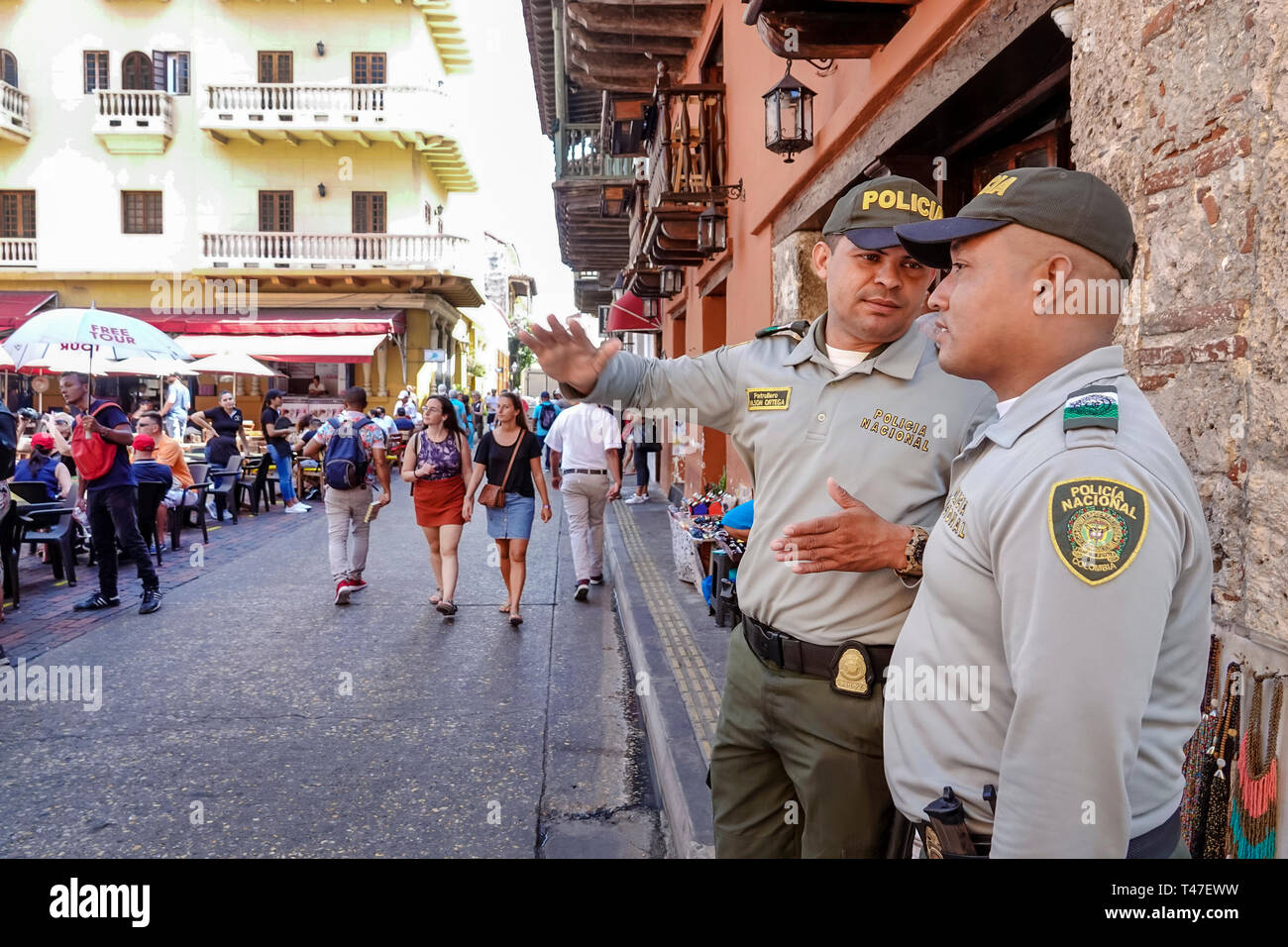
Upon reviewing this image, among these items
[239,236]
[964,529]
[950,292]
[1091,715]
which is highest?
[239,236]

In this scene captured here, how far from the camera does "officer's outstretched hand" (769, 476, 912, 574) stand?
6.41 ft

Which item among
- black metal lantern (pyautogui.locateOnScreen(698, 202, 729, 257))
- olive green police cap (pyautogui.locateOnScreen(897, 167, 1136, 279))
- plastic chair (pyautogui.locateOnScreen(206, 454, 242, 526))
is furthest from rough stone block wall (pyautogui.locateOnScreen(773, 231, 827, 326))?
plastic chair (pyautogui.locateOnScreen(206, 454, 242, 526))

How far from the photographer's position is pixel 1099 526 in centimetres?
123

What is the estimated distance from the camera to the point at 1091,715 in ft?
3.99

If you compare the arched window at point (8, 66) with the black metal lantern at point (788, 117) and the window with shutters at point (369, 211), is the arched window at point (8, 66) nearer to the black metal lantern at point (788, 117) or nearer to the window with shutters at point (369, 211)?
the window with shutters at point (369, 211)

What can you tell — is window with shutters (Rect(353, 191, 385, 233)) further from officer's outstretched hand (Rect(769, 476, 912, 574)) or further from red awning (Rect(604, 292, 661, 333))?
officer's outstretched hand (Rect(769, 476, 912, 574))

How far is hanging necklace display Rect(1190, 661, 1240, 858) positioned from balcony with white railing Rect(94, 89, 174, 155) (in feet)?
95.5

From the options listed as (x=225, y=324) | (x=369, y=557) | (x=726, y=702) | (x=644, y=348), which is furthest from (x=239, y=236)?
(x=726, y=702)

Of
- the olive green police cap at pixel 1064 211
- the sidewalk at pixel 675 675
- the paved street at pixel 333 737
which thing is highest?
the olive green police cap at pixel 1064 211

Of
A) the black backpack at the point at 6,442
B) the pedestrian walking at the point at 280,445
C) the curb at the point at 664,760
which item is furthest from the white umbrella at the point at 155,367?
the curb at the point at 664,760

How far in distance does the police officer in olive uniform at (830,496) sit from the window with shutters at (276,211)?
87.9 feet

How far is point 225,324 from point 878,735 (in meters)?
24.7

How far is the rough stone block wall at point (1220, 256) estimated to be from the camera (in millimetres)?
2012
